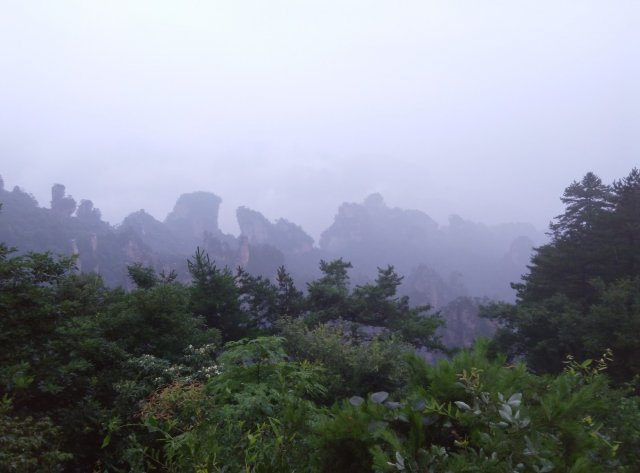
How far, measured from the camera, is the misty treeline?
232 cm

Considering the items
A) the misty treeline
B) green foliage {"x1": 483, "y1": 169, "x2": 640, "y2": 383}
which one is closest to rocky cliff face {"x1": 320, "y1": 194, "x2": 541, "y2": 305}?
green foliage {"x1": 483, "y1": 169, "x2": 640, "y2": 383}

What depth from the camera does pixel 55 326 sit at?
809 centimetres

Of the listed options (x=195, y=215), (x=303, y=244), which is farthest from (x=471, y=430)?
(x=195, y=215)

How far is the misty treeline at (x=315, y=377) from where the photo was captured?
7.61ft

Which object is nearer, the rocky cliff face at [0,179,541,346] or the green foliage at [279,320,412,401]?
the green foliage at [279,320,412,401]

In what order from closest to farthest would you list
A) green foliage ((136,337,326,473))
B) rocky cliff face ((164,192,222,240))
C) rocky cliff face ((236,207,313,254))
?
1. green foliage ((136,337,326,473))
2. rocky cliff face ((236,207,313,254))
3. rocky cliff face ((164,192,222,240))

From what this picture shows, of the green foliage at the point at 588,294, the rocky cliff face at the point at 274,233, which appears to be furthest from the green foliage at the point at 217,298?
the rocky cliff face at the point at 274,233

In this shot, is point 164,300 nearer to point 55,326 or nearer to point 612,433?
point 55,326

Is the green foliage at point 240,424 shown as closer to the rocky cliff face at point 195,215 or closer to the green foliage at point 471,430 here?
the green foliage at point 471,430

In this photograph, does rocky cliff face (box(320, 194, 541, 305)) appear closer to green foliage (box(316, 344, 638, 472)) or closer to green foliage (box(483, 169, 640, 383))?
Answer: green foliage (box(483, 169, 640, 383))

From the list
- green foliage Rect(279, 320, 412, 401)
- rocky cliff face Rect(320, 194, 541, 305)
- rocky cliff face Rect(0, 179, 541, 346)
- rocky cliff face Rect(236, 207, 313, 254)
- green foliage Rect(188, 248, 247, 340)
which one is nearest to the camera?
green foliage Rect(279, 320, 412, 401)

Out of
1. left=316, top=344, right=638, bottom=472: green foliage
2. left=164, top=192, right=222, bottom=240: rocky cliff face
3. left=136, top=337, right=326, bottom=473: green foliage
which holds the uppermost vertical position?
left=316, top=344, right=638, bottom=472: green foliage

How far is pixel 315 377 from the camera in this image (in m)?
6.38

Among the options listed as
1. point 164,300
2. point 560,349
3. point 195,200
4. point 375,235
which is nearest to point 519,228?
point 375,235
